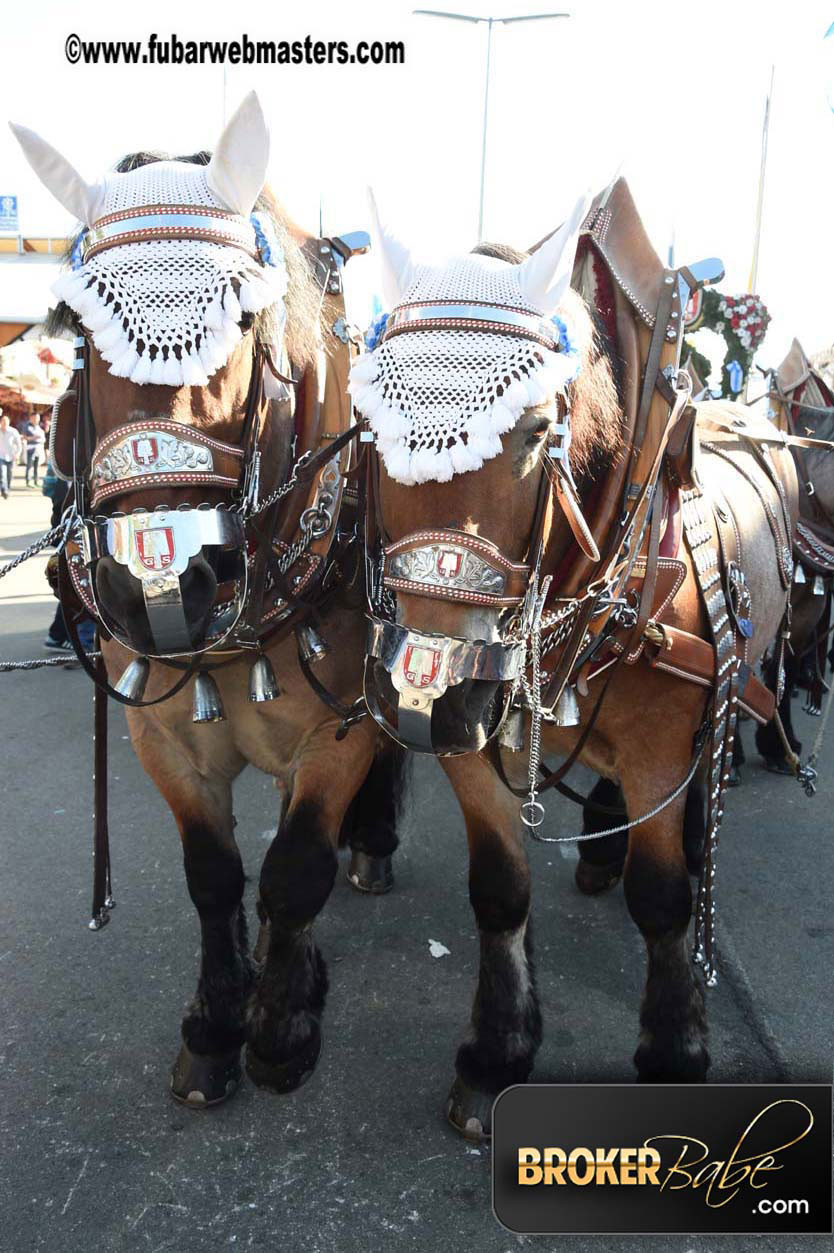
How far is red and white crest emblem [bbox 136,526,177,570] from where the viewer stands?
1.77 m

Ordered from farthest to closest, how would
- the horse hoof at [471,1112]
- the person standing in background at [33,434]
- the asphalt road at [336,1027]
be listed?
the person standing in background at [33,434] → the horse hoof at [471,1112] → the asphalt road at [336,1027]

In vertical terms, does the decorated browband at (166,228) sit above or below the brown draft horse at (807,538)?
above

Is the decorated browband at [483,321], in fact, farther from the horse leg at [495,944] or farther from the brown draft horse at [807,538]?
the brown draft horse at [807,538]

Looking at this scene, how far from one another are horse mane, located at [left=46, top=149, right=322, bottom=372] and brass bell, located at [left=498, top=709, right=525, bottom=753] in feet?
3.19

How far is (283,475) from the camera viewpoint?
2.20 metres

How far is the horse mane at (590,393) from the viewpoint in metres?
1.94

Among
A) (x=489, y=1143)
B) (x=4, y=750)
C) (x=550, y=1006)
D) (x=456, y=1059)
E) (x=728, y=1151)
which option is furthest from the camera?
(x=4, y=750)

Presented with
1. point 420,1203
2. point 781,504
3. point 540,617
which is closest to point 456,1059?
point 420,1203

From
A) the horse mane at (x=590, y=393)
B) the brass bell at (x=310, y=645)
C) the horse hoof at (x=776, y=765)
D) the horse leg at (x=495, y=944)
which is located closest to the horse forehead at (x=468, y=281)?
the horse mane at (x=590, y=393)

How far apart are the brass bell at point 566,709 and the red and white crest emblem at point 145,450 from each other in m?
1.02

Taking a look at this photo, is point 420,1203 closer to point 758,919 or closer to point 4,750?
point 758,919

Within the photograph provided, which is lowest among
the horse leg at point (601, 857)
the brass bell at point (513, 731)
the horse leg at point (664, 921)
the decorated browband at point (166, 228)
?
the horse leg at point (601, 857)

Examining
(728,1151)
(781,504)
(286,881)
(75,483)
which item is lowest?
(728,1151)

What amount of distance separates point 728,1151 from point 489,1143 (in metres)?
0.62
